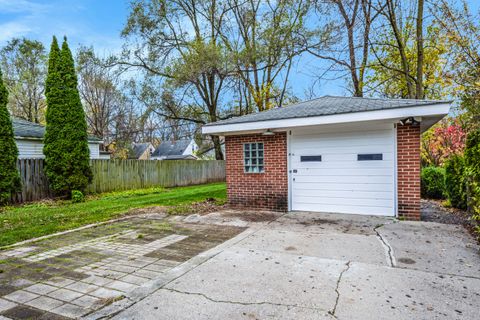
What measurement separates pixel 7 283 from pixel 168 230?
2.56 meters

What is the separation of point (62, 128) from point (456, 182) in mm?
12698

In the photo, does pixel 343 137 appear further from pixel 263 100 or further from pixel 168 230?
pixel 263 100

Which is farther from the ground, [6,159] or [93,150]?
[93,150]

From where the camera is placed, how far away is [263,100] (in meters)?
17.8

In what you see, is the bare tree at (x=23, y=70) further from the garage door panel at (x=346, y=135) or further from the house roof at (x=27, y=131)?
the garage door panel at (x=346, y=135)

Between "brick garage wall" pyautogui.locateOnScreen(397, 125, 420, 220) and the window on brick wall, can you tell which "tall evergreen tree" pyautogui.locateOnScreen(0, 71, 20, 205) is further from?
"brick garage wall" pyautogui.locateOnScreen(397, 125, 420, 220)

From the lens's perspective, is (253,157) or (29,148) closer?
(253,157)

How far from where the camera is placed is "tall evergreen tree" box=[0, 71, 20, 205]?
885cm

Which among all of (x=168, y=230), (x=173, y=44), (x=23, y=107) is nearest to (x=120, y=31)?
(x=173, y=44)

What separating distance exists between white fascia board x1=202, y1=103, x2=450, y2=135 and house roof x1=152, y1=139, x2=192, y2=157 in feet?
104

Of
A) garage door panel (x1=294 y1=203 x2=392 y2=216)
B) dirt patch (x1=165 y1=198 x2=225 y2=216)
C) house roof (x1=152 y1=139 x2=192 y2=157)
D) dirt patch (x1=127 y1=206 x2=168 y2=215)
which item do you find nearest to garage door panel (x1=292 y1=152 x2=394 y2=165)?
garage door panel (x1=294 y1=203 x2=392 y2=216)

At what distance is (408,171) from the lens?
5.87 meters

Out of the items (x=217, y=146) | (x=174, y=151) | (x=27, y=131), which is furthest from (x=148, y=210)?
(x=174, y=151)

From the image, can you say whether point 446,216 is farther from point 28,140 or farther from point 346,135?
point 28,140
